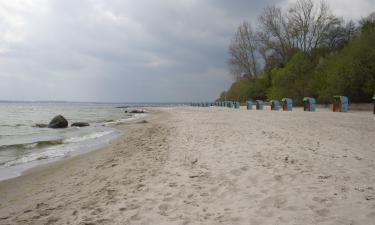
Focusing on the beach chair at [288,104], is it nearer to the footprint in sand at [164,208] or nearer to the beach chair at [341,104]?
the beach chair at [341,104]

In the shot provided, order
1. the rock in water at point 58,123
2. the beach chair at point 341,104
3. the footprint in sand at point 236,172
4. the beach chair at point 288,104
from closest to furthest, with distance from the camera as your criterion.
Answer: the footprint in sand at point 236,172, the beach chair at point 341,104, the rock in water at point 58,123, the beach chair at point 288,104

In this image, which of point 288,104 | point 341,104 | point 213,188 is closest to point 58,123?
point 288,104

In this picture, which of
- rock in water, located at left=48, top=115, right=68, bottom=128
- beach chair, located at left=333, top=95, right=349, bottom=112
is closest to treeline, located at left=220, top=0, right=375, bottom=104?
beach chair, located at left=333, top=95, right=349, bottom=112

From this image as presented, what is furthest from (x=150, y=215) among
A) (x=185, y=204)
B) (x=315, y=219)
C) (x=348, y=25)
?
(x=348, y=25)

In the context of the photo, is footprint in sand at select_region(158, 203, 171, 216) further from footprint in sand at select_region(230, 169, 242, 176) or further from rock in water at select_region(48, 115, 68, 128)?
rock in water at select_region(48, 115, 68, 128)

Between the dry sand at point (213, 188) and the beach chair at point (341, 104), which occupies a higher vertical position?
the beach chair at point (341, 104)

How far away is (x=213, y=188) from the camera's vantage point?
5227mm

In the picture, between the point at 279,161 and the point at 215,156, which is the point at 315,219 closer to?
the point at 279,161

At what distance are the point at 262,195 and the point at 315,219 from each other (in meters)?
1.06

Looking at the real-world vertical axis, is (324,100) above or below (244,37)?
below

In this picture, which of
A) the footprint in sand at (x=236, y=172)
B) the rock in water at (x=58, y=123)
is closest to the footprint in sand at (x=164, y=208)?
the footprint in sand at (x=236, y=172)

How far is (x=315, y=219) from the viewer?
3.75m

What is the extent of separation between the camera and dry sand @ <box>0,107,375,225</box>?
4.12 m

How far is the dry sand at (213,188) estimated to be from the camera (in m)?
4.12
